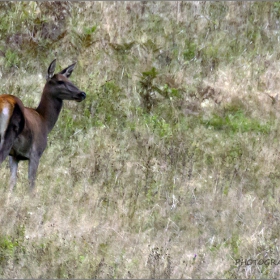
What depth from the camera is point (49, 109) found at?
962 cm

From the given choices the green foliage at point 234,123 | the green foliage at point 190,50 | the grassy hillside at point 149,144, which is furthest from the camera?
the green foliage at point 190,50

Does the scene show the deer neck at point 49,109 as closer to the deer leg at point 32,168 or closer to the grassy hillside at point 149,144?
the grassy hillside at point 149,144

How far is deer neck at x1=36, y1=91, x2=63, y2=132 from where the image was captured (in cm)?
952

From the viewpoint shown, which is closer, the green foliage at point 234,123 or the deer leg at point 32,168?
A: the deer leg at point 32,168

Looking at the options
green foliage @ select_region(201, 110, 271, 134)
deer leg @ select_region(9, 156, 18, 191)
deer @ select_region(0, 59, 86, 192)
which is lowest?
deer leg @ select_region(9, 156, 18, 191)

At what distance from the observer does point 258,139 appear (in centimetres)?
1042

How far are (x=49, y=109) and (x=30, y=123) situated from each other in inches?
36.2

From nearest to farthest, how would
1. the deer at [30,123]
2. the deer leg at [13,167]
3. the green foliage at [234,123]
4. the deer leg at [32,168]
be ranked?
the deer at [30,123] → the deer leg at [13,167] → the deer leg at [32,168] → the green foliage at [234,123]

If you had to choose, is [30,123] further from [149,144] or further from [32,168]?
[149,144]

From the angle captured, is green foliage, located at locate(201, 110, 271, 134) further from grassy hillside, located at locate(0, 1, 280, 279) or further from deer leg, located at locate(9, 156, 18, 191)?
deer leg, located at locate(9, 156, 18, 191)

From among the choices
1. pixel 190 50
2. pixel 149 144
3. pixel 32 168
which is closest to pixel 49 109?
pixel 32 168

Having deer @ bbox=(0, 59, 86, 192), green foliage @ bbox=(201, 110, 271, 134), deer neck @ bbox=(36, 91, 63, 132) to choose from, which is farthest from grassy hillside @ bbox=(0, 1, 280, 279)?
deer neck @ bbox=(36, 91, 63, 132)

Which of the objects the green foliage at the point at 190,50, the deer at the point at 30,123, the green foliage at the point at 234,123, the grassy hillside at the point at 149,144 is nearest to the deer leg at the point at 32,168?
the deer at the point at 30,123

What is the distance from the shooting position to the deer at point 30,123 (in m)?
8.02
